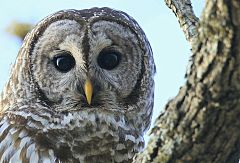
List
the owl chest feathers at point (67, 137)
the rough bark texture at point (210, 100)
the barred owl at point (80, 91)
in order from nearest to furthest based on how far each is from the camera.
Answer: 1. the rough bark texture at point (210, 100)
2. the owl chest feathers at point (67, 137)
3. the barred owl at point (80, 91)

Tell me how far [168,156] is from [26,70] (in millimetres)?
2317

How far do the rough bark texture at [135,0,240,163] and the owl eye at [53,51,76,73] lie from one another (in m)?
2.10

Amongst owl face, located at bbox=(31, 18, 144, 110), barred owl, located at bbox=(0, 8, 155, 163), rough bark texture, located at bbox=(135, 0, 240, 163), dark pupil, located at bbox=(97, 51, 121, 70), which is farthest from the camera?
dark pupil, located at bbox=(97, 51, 121, 70)

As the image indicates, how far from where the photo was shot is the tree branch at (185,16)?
4371 mm

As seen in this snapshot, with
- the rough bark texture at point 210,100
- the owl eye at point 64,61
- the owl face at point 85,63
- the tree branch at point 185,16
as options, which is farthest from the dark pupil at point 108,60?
the rough bark texture at point 210,100

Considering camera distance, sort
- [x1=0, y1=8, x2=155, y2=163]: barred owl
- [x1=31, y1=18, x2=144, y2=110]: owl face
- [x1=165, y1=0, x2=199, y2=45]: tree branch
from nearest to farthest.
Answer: [x1=165, y1=0, x2=199, y2=45]: tree branch → [x1=0, y1=8, x2=155, y2=163]: barred owl → [x1=31, y1=18, x2=144, y2=110]: owl face

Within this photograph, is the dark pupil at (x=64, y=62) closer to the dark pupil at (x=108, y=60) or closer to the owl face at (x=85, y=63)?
the owl face at (x=85, y=63)

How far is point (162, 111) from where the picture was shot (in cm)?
309

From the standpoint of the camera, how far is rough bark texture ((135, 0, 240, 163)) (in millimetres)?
2615

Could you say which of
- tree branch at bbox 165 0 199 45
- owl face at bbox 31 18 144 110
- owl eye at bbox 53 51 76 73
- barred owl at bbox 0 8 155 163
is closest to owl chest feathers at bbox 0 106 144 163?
barred owl at bbox 0 8 155 163

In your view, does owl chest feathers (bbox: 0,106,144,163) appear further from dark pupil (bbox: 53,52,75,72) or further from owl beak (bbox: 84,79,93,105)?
dark pupil (bbox: 53,52,75,72)

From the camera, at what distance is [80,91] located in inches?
192

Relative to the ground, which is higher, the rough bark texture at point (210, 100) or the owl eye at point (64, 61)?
the owl eye at point (64, 61)

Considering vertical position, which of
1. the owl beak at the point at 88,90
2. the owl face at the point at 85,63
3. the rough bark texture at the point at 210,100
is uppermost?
the owl face at the point at 85,63
